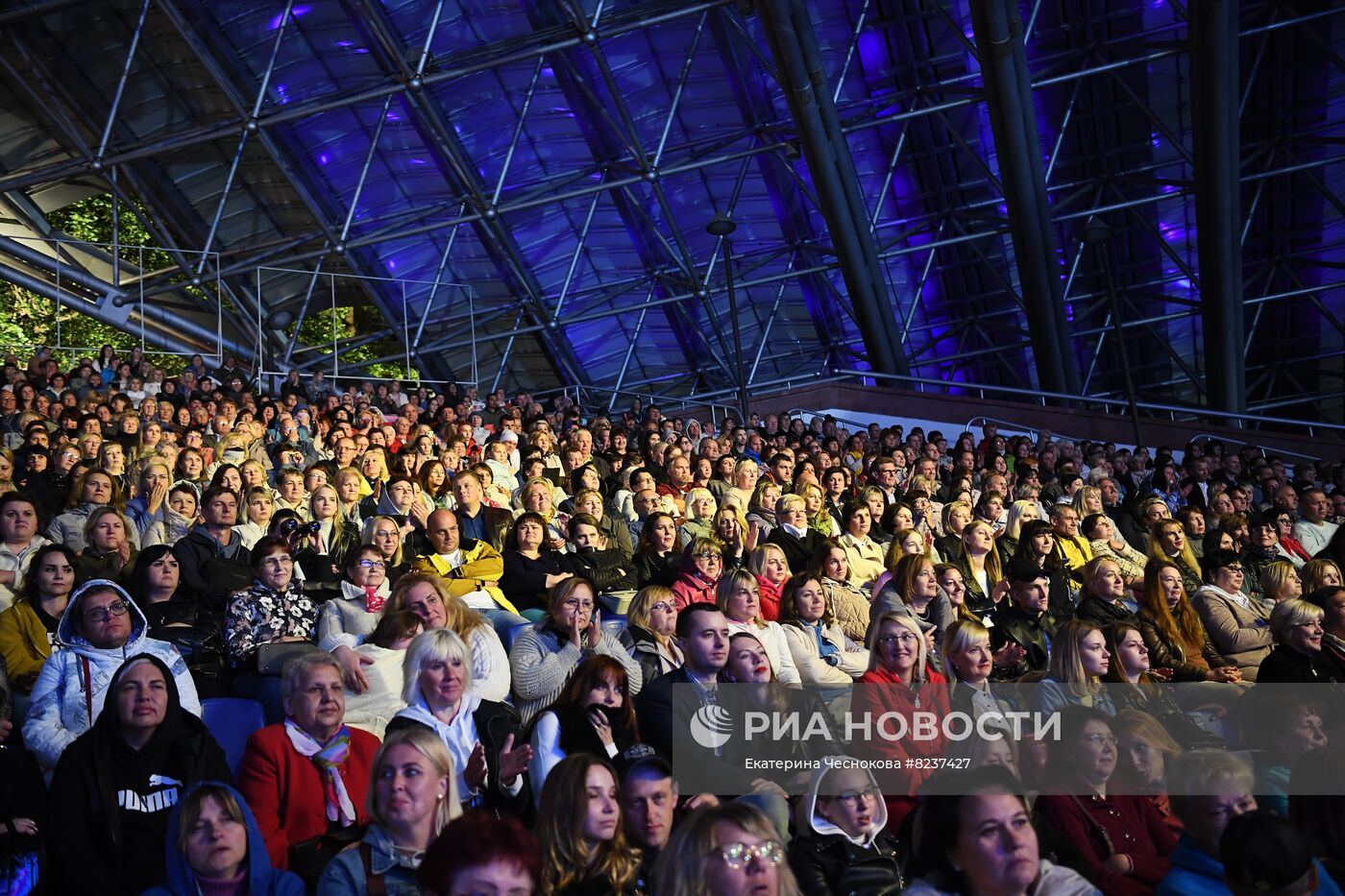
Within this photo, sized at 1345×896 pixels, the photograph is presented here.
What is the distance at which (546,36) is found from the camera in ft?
59.1

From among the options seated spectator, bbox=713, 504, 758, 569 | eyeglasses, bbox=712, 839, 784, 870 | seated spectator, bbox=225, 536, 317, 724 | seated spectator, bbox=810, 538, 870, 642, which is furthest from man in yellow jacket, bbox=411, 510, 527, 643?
eyeglasses, bbox=712, 839, 784, 870

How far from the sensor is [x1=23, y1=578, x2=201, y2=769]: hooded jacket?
407 centimetres

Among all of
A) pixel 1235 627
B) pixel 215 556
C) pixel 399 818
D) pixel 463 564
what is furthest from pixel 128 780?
pixel 1235 627

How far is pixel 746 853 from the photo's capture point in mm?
2904

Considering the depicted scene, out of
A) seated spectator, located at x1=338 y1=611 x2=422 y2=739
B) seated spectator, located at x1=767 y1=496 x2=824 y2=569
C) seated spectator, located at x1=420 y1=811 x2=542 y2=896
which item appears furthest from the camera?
seated spectator, located at x1=767 y1=496 x2=824 y2=569

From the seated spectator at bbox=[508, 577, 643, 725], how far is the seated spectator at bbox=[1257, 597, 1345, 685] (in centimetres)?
258

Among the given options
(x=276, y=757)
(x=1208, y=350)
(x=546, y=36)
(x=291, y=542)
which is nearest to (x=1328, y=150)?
(x=1208, y=350)

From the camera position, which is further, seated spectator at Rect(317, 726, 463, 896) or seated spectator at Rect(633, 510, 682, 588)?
seated spectator at Rect(633, 510, 682, 588)

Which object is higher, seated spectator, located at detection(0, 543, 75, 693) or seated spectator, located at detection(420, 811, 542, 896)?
seated spectator, located at detection(0, 543, 75, 693)

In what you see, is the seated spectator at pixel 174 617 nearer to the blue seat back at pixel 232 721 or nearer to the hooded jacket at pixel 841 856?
the blue seat back at pixel 232 721

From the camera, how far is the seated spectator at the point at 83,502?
21.8 feet

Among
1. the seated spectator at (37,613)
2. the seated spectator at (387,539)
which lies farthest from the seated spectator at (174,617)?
the seated spectator at (387,539)

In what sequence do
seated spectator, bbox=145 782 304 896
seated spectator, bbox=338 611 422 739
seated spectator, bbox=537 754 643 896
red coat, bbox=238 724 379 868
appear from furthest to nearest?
seated spectator, bbox=338 611 422 739 → red coat, bbox=238 724 379 868 → seated spectator, bbox=537 754 643 896 → seated spectator, bbox=145 782 304 896

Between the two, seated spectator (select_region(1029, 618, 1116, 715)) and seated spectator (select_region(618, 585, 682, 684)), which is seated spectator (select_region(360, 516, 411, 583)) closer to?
seated spectator (select_region(618, 585, 682, 684))
